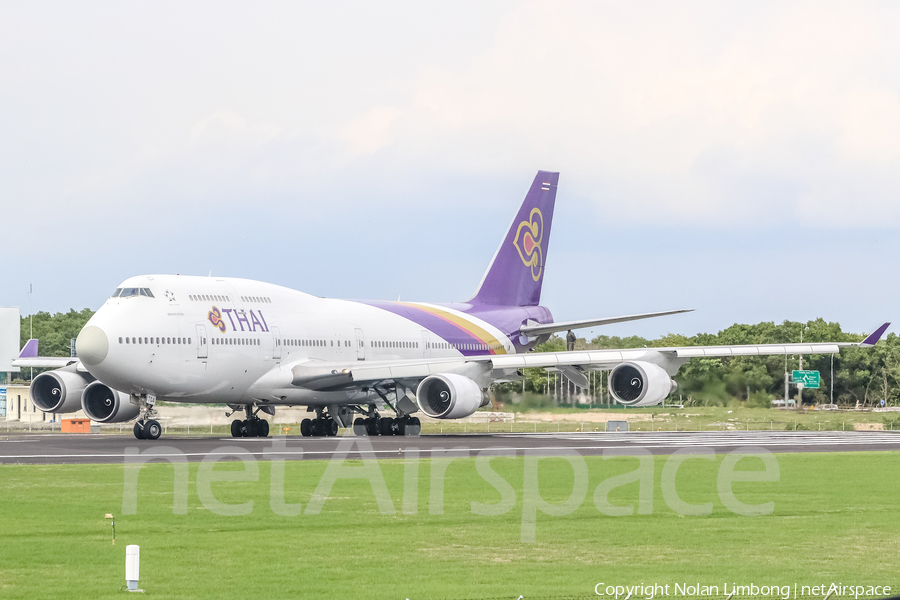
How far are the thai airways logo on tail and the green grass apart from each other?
32526mm

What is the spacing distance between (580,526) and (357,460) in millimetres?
10810

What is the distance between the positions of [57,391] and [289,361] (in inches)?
307

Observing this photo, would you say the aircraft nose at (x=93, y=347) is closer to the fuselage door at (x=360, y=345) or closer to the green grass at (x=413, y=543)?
the fuselage door at (x=360, y=345)

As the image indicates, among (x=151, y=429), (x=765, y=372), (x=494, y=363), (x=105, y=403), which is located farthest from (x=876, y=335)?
(x=105, y=403)

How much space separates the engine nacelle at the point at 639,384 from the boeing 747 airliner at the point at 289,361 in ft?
0.14

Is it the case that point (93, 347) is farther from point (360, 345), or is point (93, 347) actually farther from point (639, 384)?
point (639, 384)

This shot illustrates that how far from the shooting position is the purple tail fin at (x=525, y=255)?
5238 cm

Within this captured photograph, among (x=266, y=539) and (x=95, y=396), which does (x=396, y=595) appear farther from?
(x=95, y=396)

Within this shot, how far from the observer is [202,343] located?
36.4m

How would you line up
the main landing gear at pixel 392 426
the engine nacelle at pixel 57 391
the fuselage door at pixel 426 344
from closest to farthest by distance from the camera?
1. the engine nacelle at pixel 57 391
2. the main landing gear at pixel 392 426
3. the fuselage door at pixel 426 344

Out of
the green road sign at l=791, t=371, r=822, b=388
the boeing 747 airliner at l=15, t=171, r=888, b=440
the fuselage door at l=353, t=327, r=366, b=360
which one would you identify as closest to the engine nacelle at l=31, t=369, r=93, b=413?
the boeing 747 airliner at l=15, t=171, r=888, b=440

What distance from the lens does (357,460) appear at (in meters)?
26.4

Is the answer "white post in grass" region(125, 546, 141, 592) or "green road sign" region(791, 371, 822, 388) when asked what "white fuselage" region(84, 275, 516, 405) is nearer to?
"green road sign" region(791, 371, 822, 388)

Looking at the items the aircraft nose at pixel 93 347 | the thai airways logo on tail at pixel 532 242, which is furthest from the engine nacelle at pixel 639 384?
the thai airways logo on tail at pixel 532 242
